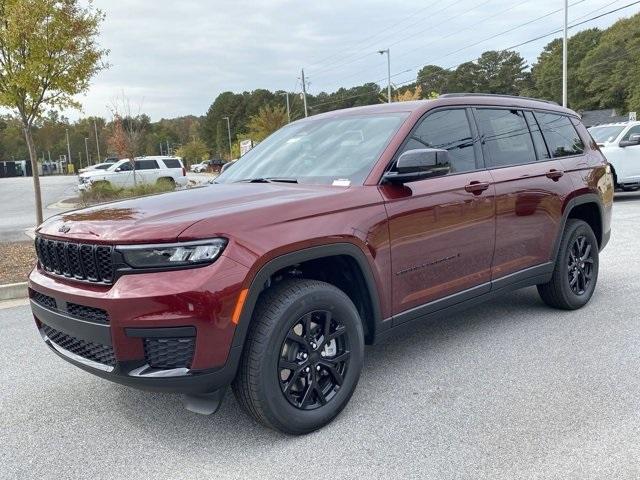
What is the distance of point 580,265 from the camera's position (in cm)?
505

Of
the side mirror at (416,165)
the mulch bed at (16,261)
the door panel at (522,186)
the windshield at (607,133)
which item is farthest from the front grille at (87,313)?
the windshield at (607,133)

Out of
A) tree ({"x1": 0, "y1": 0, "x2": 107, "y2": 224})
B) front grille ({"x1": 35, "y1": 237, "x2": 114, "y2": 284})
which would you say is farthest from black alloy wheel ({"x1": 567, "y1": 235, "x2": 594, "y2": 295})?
tree ({"x1": 0, "y1": 0, "x2": 107, "y2": 224})

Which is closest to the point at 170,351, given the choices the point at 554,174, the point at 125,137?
the point at 554,174

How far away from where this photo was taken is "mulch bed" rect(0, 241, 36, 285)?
7.20 metres

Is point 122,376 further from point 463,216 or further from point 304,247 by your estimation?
point 463,216

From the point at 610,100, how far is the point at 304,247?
251 ft

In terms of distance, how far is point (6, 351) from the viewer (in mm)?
4605

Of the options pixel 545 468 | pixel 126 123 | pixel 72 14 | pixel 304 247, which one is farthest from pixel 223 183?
pixel 126 123

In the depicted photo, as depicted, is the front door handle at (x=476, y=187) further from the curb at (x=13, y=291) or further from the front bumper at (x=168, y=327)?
A: the curb at (x=13, y=291)

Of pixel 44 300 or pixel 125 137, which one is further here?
pixel 125 137

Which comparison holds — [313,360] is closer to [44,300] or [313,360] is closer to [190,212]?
[190,212]

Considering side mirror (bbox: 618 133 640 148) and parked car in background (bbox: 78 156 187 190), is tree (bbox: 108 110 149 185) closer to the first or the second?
parked car in background (bbox: 78 156 187 190)

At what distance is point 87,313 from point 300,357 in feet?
3.59

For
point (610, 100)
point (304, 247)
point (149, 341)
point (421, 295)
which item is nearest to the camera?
point (149, 341)
